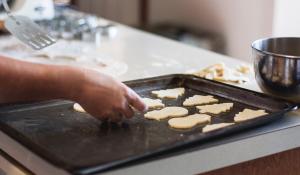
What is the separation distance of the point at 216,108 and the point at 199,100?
7 cm

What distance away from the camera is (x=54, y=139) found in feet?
3.28

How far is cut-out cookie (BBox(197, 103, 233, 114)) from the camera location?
1165 millimetres

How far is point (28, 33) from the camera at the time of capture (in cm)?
156

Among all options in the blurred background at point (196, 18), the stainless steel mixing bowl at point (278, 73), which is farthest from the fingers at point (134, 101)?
the blurred background at point (196, 18)

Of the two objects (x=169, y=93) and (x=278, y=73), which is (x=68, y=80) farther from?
(x=278, y=73)

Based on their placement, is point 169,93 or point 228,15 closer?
point 169,93

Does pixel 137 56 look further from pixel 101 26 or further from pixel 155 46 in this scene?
pixel 101 26

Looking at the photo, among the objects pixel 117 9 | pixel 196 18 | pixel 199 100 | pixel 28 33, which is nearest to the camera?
pixel 199 100

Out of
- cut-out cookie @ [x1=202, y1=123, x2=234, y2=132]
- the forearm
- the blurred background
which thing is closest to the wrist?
the forearm

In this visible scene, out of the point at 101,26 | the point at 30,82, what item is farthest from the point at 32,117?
the point at 101,26

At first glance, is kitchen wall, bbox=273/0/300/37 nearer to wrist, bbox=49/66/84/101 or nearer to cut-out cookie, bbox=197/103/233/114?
cut-out cookie, bbox=197/103/233/114

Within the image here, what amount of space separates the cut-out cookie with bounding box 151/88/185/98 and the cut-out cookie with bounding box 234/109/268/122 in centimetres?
17

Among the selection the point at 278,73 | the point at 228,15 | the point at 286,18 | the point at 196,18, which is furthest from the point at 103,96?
the point at 196,18

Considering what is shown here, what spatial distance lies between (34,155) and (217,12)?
213 cm
